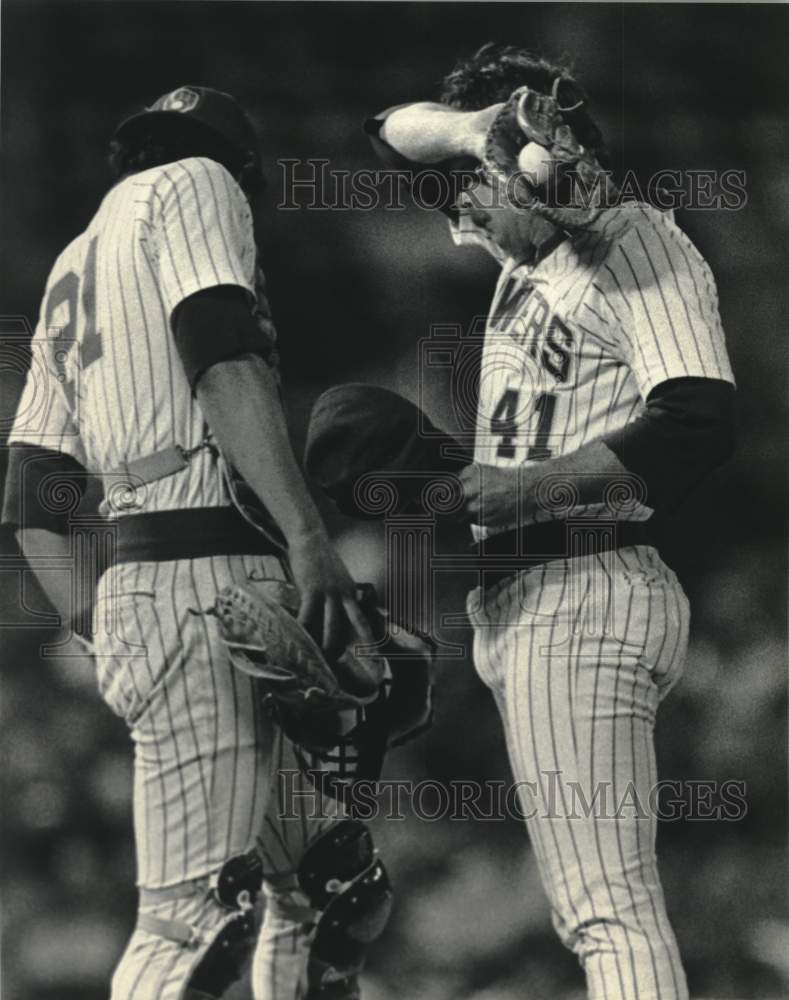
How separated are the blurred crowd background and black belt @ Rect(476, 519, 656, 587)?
163 millimetres

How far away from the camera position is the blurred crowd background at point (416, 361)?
307 cm

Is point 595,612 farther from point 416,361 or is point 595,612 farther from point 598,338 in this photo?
point 416,361

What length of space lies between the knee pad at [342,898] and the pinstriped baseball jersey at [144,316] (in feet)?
2.39

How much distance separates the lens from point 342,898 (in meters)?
2.88

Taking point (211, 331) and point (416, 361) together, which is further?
point (416, 361)

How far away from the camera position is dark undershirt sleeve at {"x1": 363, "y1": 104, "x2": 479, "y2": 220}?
10.2 ft

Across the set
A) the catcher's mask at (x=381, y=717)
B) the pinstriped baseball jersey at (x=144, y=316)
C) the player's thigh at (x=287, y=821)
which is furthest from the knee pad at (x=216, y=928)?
the pinstriped baseball jersey at (x=144, y=316)

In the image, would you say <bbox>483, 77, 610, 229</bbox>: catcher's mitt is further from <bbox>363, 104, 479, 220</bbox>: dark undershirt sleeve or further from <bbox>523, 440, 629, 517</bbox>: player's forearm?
<bbox>523, 440, 629, 517</bbox>: player's forearm

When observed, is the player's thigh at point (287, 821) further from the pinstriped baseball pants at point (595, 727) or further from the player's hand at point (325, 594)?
the pinstriped baseball pants at point (595, 727)

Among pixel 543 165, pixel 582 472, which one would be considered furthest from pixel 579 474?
pixel 543 165

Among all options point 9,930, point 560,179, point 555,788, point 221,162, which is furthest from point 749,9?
point 9,930

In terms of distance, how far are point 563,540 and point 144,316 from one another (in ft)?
3.03

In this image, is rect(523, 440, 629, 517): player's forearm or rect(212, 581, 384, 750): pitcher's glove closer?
rect(212, 581, 384, 750): pitcher's glove

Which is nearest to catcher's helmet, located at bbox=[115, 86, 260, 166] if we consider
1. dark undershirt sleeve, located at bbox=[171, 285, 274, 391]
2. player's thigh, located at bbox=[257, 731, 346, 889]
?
dark undershirt sleeve, located at bbox=[171, 285, 274, 391]
